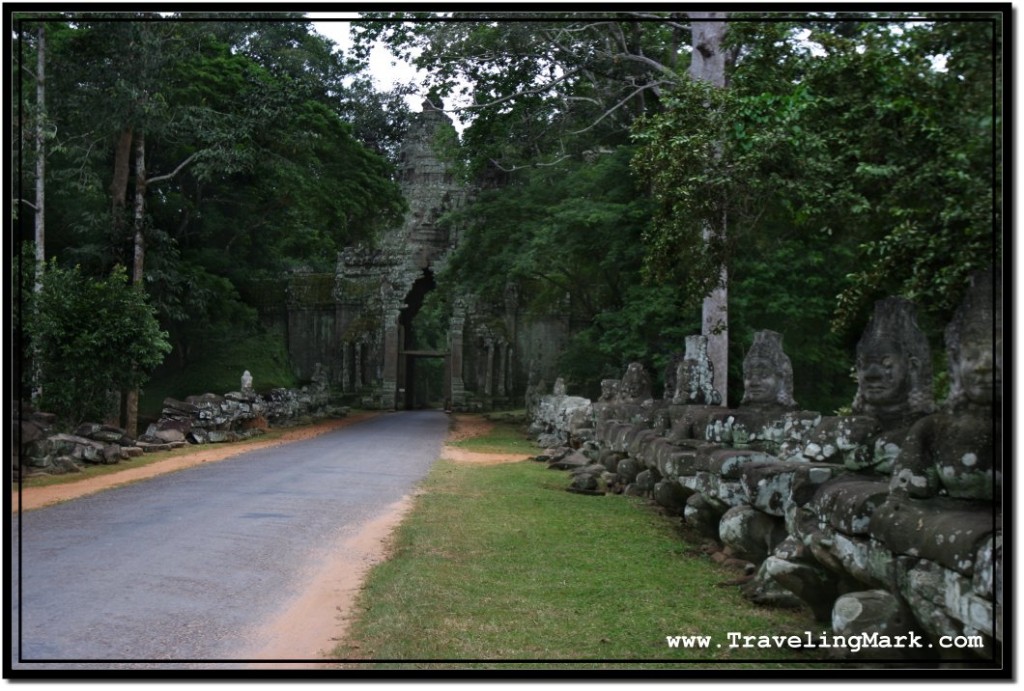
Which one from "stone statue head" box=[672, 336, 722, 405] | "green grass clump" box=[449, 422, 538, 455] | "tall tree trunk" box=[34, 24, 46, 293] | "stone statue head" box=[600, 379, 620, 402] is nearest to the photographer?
"tall tree trunk" box=[34, 24, 46, 293]

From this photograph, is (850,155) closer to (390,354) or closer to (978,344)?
(978,344)

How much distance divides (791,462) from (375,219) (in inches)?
599

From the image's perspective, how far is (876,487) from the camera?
467cm

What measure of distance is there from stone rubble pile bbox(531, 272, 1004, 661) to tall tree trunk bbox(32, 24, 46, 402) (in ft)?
19.9

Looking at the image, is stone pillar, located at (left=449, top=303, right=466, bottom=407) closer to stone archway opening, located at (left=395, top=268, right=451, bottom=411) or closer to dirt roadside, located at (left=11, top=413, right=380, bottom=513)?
stone archway opening, located at (left=395, top=268, right=451, bottom=411)

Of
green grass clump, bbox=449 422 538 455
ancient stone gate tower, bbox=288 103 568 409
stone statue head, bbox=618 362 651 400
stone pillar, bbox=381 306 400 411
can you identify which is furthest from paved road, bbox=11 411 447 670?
stone pillar, bbox=381 306 400 411

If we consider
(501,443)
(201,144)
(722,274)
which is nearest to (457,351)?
(501,443)

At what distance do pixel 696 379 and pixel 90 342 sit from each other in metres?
7.37

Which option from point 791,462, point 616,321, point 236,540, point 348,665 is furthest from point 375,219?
point 348,665

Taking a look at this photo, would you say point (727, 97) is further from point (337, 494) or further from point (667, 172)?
point (337, 494)

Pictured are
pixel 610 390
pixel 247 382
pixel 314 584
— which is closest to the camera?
pixel 314 584

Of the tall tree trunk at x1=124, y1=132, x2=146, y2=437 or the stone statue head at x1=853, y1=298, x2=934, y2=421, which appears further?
the tall tree trunk at x1=124, y1=132, x2=146, y2=437

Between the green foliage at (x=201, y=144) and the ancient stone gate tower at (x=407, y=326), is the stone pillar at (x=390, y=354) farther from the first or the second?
the green foliage at (x=201, y=144)

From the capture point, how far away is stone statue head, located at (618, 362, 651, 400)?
1336 centimetres
